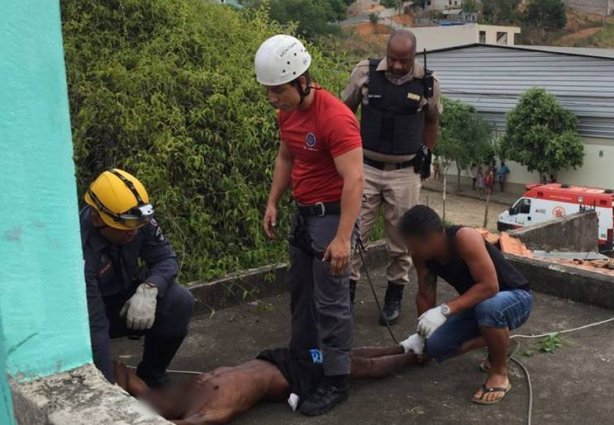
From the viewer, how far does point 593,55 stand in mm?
23812

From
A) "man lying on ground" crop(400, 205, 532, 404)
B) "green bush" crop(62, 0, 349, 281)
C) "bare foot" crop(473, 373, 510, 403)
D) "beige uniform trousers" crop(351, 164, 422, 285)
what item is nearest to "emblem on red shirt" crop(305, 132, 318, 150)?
"man lying on ground" crop(400, 205, 532, 404)

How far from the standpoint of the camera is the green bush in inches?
207

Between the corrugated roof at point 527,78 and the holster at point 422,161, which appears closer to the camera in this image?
the holster at point 422,161

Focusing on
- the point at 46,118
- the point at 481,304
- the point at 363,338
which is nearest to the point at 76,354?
the point at 46,118

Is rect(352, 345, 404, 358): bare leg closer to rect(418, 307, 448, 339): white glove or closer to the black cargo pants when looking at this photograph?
the black cargo pants

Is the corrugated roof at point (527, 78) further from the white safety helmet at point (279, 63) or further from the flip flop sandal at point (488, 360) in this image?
the white safety helmet at point (279, 63)

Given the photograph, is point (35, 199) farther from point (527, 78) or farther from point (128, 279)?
point (527, 78)

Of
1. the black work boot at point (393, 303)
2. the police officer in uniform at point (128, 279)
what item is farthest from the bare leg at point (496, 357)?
the police officer in uniform at point (128, 279)

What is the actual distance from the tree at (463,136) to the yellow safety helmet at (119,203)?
20.9 meters

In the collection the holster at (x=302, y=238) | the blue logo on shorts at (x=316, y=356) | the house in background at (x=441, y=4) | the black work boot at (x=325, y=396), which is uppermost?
the house in background at (x=441, y=4)

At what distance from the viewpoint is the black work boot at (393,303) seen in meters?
4.84

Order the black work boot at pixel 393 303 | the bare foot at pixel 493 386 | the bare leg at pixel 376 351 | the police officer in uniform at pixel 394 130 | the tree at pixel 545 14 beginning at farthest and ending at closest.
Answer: the tree at pixel 545 14 → the black work boot at pixel 393 303 → the police officer in uniform at pixel 394 130 → the bare leg at pixel 376 351 → the bare foot at pixel 493 386

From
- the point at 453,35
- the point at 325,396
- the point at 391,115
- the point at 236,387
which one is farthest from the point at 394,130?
the point at 453,35

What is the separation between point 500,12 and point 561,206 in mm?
46968
